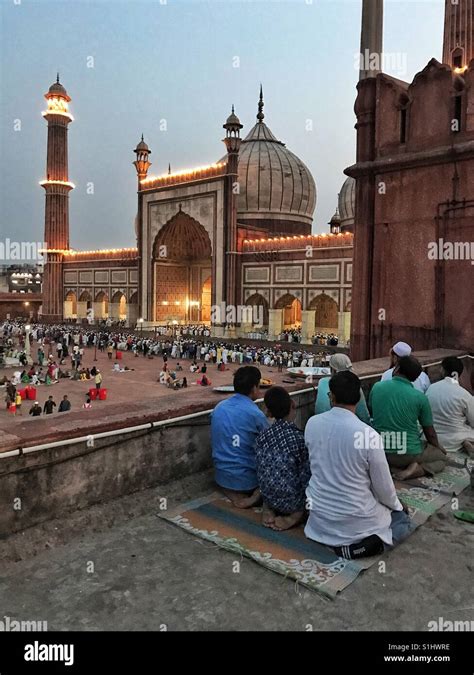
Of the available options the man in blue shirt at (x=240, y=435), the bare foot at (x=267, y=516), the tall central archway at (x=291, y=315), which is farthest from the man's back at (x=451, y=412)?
the tall central archway at (x=291, y=315)

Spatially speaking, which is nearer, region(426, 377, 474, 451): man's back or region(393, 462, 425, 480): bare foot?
region(393, 462, 425, 480): bare foot

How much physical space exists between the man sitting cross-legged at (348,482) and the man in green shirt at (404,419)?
1.19 metres

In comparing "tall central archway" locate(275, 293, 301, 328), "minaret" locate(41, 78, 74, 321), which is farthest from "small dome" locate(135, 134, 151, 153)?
"tall central archway" locate(275, 293, 301, 328)

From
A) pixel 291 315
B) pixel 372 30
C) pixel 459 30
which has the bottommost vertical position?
pixel 291 315

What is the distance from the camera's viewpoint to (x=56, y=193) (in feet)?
145

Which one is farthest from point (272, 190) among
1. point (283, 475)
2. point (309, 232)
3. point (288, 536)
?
point (288, 536)

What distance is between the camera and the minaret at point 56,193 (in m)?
43.5

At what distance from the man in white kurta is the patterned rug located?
827 millimetres

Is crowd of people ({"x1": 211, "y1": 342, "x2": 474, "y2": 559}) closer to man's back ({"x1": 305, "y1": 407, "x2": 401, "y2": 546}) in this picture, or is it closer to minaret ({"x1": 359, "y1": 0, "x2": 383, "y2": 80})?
man's back ({"x1": 305, "y1": 407, "x2": 401, "y2": 546})

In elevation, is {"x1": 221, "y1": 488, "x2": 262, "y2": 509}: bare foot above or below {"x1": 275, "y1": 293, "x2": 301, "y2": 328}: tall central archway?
below

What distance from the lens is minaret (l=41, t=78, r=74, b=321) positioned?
43531 millimetres

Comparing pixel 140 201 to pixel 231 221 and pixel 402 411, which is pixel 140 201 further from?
pixel 402 411

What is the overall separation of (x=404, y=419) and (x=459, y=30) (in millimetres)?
8943

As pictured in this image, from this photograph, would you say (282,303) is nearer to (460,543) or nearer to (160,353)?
(160,353)
